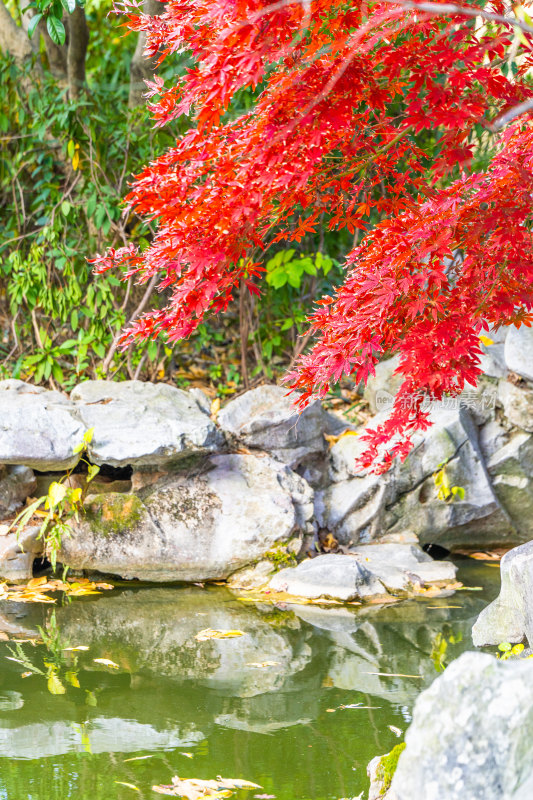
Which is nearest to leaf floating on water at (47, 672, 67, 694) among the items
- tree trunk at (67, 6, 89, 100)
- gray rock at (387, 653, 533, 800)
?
gray rock at (387, 653, 533, 800)

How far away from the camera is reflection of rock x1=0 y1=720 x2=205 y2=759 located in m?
2.57

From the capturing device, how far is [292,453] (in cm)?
506

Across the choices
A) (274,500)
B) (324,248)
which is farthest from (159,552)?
(324,248)

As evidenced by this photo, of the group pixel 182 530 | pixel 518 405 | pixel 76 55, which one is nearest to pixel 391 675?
pixel 182 530

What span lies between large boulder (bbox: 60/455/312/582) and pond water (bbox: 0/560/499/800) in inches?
7.9

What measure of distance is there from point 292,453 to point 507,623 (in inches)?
90.5

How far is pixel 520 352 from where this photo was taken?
5109mm

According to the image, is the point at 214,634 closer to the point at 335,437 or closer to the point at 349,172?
the point at 335,437

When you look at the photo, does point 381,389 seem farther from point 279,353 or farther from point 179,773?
point 179,773

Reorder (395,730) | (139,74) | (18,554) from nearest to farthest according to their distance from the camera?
(395,730)
(18,554)
(139,74)

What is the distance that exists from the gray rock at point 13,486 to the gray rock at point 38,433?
0.16 meters

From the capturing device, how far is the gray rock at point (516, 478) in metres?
5.20

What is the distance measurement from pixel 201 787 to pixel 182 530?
2270 mm

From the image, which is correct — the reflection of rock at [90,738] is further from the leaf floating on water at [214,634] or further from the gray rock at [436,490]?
the gray rock at [436,490]
